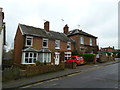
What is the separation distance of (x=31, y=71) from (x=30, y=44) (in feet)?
27.4

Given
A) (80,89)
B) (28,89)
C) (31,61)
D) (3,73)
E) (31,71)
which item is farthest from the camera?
(31,61)

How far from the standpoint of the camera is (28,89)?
7309 millimetres

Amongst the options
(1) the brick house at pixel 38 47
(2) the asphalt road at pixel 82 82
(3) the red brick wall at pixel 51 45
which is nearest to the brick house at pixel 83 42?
(3) the red brick wall at pixel 51 45

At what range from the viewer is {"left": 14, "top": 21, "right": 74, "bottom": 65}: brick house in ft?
59.4

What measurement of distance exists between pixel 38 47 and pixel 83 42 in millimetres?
11685

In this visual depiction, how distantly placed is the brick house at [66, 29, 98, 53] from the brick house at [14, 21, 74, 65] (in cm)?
190

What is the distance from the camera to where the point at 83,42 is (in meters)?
26.1

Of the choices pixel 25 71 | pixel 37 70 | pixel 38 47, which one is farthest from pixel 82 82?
pixel 38 47

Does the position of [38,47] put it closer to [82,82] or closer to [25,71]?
[25,71]

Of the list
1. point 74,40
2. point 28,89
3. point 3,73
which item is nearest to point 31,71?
point 3,73

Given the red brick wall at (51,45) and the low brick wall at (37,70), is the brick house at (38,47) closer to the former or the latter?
the red brick wall at (51,45)

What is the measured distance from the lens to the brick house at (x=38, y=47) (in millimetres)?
18097

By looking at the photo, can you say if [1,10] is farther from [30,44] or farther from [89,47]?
[89,47]

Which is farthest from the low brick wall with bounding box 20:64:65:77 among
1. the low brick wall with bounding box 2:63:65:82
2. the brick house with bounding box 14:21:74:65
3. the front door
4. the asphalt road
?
the front door
